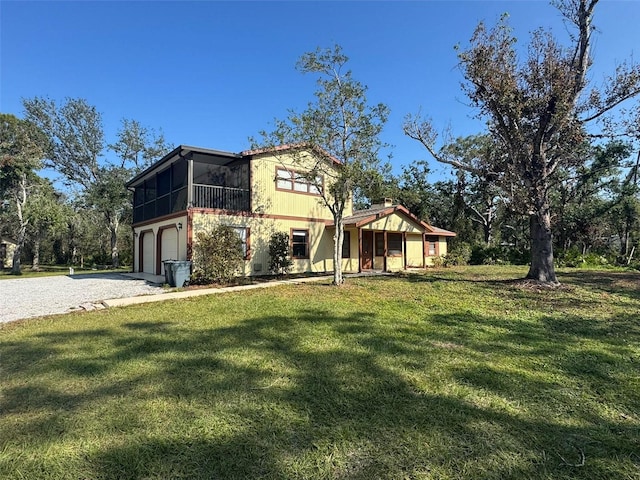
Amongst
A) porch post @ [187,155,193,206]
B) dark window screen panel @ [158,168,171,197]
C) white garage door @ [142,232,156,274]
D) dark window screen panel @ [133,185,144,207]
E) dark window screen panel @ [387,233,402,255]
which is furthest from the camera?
dark window screen panel @ [133,185,144,207]

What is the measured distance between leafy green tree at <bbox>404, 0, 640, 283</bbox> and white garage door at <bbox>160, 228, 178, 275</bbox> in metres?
13.3

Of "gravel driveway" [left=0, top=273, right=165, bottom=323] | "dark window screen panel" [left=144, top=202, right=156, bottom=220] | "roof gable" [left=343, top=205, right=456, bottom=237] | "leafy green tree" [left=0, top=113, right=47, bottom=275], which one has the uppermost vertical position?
"leafy green tree" [left=0, top=113, right=47, bottom=275]

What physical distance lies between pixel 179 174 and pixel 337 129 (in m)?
8.20

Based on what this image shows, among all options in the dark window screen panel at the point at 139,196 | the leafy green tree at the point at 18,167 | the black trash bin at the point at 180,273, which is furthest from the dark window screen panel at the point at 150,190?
the leafy green tree at the point at 18,167

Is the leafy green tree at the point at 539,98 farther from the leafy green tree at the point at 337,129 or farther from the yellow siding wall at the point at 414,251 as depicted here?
the yellow siding wall at the point at 414,251

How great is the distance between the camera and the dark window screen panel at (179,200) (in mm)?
13844

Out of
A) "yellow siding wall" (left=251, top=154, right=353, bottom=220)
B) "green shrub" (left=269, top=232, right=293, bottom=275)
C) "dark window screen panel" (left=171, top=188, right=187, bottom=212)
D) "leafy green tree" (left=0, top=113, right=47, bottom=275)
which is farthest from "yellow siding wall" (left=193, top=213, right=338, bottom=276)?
"leafy green tree" (left=0, top=113, right=47, bottom=275)

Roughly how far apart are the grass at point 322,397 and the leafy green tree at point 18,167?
845 inches

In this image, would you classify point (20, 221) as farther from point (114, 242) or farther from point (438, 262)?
point (438, 262)

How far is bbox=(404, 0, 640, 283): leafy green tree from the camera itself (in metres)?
10.2

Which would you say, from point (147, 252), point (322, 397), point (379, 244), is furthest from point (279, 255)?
point (322, 397)

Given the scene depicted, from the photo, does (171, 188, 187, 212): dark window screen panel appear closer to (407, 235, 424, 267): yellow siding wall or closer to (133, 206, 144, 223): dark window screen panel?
(133, 206, 144, 223): dark window screen panel

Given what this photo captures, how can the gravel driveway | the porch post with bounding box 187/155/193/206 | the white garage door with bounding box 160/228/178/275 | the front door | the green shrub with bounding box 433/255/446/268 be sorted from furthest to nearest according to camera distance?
the green shrub with bounding box 433/255/446/268 < the front door < the white garage door with bounding box 160/228/178/275 < the porch post with bounding box 187/155/193/206 < the gravel driveway

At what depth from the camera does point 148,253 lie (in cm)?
1812
